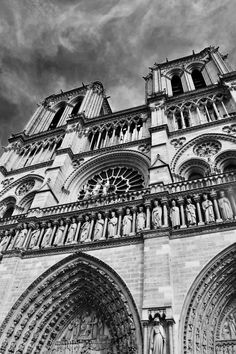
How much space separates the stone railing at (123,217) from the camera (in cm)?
770

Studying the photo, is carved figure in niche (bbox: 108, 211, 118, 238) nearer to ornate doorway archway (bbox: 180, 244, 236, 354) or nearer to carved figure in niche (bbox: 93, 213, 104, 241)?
carved figure in niche (bbox: 93, 213, 104, 241)

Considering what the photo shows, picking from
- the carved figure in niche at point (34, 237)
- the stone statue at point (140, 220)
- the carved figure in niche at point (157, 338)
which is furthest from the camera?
the carved figure in niche at point (34, 237)

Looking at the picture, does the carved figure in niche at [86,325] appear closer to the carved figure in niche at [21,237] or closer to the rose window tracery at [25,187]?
the carved figure in niche at [21,237]

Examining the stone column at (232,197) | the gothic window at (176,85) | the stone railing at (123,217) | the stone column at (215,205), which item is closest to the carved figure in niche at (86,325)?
the stone railing at (123,217)

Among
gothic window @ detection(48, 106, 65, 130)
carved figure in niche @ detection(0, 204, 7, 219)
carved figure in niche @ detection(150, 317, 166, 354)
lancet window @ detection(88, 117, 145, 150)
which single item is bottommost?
carved figure in niche @ detection(150, 317, 166, 354)

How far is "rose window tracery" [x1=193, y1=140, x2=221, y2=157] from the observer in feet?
37.2

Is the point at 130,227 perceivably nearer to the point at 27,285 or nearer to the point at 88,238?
the point at 88,238

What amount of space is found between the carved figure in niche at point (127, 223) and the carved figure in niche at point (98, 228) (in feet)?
2.51

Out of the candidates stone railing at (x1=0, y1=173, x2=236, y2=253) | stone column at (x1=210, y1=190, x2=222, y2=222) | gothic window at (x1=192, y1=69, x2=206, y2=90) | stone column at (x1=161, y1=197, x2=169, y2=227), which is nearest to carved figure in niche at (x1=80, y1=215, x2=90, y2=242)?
stone railing at (x1=0, y1=173, x2=236, y2=253)

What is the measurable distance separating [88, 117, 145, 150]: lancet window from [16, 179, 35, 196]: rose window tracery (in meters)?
3.61

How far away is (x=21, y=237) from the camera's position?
939cm

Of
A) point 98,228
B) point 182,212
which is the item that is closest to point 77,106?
point 98,228

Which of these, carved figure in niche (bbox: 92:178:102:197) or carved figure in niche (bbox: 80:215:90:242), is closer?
carved figure in niche (bbox: 80:215:90:242)

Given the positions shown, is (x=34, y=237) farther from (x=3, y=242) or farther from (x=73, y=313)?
(x=73, y=313)
